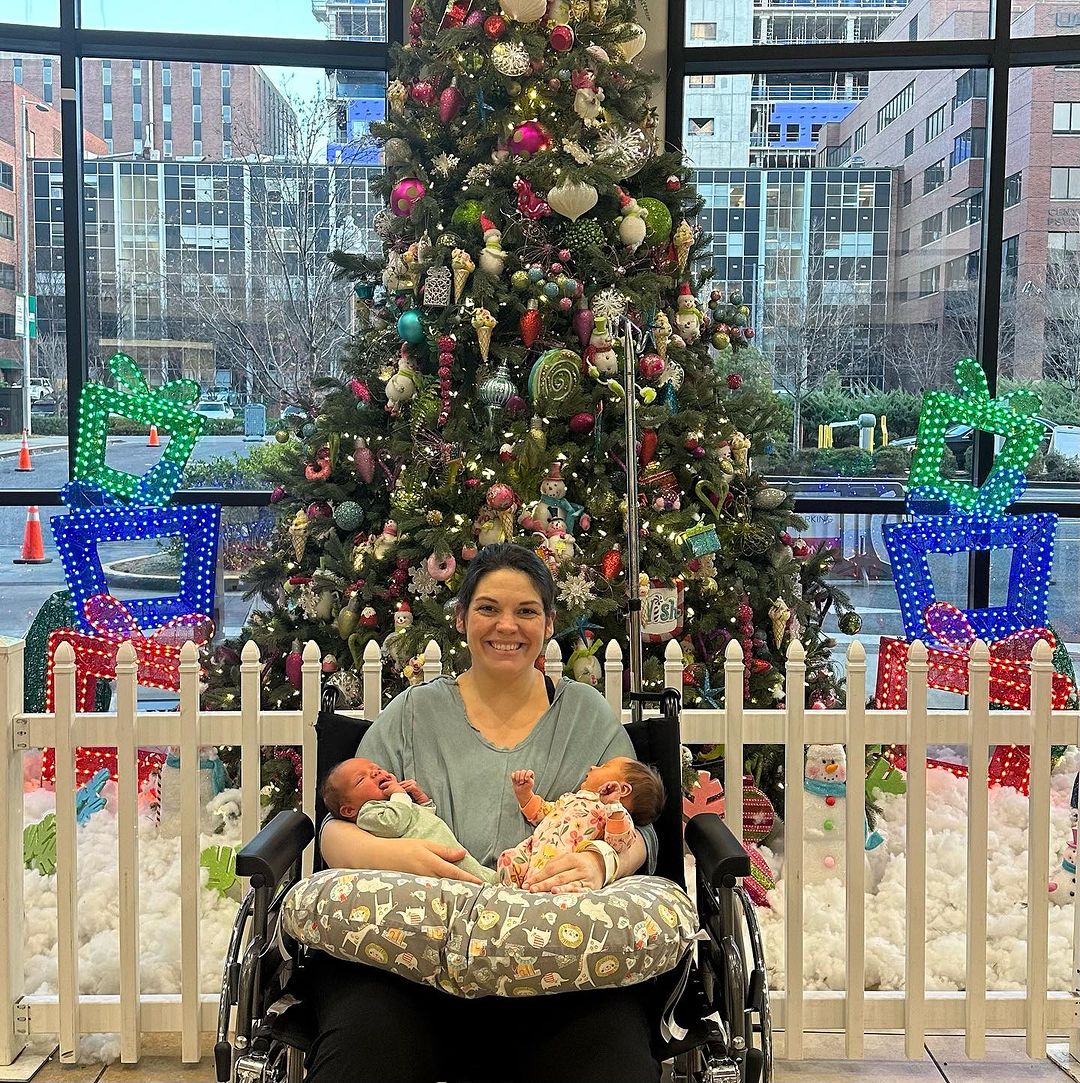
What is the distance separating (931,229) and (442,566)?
2750mm

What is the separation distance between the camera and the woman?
2.03 meters

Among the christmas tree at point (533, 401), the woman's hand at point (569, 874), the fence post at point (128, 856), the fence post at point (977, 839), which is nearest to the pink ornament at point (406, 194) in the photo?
the christmas tree at point (533, 401)

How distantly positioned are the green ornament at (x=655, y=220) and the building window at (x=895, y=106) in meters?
1.69

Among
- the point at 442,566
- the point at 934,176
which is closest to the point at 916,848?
the point at 442,566

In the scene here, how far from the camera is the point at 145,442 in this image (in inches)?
210

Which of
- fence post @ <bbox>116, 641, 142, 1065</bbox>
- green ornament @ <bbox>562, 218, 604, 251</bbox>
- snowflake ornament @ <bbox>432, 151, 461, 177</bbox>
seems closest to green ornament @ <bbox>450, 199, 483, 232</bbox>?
snowflake ornament @ <bbox>432, 151, 461, 177</bbox>

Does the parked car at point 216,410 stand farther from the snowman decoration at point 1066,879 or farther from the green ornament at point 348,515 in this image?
the snowman decoration at point 1066,879

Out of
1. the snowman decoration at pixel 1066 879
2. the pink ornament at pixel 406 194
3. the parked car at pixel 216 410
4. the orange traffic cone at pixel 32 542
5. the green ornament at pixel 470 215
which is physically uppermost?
the pink ornament at pixel 406 194

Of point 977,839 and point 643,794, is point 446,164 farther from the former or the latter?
point 977,839

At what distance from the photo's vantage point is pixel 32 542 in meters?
5.23

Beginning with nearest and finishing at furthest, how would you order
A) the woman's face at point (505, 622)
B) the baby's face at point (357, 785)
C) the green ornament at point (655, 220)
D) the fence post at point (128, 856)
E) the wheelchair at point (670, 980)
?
the wheelchair at point (670, 980) → the baby's face at point (357, 785) → the woman's face at point (505, 622) → the fence post at point (128, 856) → the green ornament at point (655, 220)

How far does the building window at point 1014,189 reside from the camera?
17.1 feet

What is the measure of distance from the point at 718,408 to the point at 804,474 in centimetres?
125

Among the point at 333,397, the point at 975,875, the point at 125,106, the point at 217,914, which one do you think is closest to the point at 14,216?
the point at 125,106
